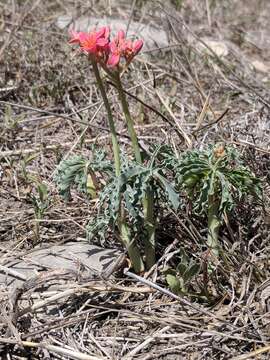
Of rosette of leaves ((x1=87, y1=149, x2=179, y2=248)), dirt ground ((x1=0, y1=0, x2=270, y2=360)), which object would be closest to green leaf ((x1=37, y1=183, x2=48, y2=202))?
dirt ground ((x1=0, y1=0, x2=270, y2=360))

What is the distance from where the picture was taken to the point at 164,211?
2449mm

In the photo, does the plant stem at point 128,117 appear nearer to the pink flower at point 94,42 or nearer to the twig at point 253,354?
the pink flower at point 94,42

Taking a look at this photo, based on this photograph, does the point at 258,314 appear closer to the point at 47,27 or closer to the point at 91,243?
the point at 91,243

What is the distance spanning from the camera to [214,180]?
2.04 meters

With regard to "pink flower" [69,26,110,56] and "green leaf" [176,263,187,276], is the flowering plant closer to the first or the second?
"pink flower" [69,26,110,56]

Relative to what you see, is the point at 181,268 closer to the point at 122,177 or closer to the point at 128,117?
the point at 122,177

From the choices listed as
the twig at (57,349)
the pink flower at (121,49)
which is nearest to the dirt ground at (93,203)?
the twig at (57,349)

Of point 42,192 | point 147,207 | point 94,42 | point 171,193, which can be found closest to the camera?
point 94,42

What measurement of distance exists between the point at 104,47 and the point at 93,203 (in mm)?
871

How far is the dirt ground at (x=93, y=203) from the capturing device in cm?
202

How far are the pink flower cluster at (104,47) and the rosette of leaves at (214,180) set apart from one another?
0.38 metres

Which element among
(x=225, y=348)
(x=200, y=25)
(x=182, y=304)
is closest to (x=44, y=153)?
(x=182, y=304)

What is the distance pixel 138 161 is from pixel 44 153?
1111 millimetres

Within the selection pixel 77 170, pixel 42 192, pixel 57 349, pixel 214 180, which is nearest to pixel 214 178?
pixel 214 180
